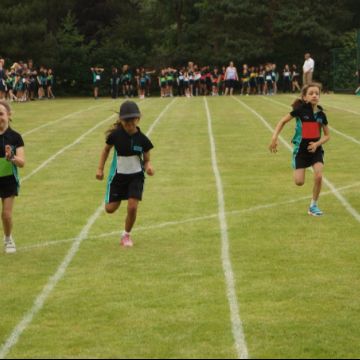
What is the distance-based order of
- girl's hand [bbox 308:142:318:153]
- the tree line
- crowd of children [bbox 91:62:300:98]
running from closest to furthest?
girl's hand [bbox 308:142:318:153] < crowd of children [bbox 91:62:300:98] < the tree line

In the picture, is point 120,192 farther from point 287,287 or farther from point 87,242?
point 287,287

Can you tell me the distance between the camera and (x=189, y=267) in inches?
353

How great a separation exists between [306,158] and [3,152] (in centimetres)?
437

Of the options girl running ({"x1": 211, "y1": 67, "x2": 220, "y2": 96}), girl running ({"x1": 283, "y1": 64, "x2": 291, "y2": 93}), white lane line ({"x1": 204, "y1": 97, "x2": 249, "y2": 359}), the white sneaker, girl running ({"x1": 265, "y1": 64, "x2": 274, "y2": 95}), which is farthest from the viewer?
girl running ({"x1": 283, "y1": 64, "x2": 291, "y2": 93})

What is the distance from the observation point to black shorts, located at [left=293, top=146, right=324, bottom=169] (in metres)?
12.1

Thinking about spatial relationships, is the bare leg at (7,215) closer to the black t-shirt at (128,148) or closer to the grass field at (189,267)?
the grass field at (189,267)

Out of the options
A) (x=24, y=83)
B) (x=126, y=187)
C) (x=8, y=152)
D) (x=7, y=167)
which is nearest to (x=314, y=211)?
(x=126, y=187)

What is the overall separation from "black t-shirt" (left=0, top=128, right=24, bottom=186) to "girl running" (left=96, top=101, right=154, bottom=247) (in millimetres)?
924

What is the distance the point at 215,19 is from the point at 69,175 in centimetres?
4689

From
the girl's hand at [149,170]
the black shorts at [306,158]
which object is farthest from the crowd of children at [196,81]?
the girl's hand at [149,170]

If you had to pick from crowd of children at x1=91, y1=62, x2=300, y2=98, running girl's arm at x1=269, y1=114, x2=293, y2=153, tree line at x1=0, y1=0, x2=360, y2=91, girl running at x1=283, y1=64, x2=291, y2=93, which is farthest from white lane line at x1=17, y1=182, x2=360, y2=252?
tree line at x1=0, y1=0, x2=360, y2=91

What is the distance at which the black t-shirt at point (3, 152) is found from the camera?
379 inches

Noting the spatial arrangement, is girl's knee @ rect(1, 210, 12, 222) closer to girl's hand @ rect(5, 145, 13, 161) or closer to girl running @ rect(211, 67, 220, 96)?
girl's hand @ rect(5, 145, 13, 161)

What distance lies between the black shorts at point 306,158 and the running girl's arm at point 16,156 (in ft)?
13.6
